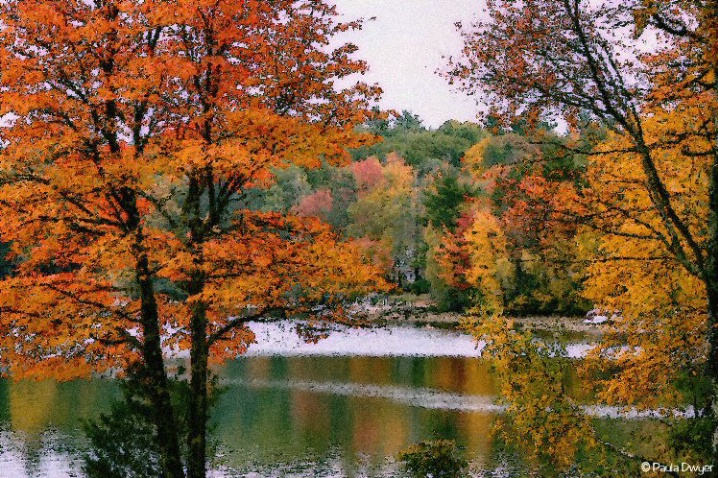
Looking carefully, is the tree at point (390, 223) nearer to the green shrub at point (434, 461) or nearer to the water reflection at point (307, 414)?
the water reflection at point (307, 414)

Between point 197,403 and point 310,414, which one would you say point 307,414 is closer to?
point 310,414

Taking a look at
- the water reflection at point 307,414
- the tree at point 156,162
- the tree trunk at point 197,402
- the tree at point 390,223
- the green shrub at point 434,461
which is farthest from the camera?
the tree at point 390,223

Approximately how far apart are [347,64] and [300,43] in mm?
764

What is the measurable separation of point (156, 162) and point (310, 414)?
20.8 meters

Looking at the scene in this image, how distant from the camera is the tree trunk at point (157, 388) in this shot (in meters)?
10.9

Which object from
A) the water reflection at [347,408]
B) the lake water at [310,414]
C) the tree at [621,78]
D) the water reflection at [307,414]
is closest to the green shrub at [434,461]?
the water reflection at [307,414]

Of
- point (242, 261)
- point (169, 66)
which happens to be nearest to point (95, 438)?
point (242, 261)

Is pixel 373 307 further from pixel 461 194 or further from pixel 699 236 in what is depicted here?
pixel 699 236

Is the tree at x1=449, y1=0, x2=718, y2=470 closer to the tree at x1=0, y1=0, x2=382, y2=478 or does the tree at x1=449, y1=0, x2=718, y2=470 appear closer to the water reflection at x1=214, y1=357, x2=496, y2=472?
the tree at x1=0, y1=0, x2=382, y2=478

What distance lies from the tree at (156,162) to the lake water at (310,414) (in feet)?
18.5

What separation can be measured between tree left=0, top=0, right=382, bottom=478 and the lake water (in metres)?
5.63

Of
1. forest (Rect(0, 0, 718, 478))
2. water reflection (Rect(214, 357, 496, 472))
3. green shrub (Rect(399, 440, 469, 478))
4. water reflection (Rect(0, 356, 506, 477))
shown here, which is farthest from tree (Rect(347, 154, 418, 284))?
forest (Rect(0, 0, 718, 478))

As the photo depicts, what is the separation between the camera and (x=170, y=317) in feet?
39.7

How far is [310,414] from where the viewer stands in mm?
28844
